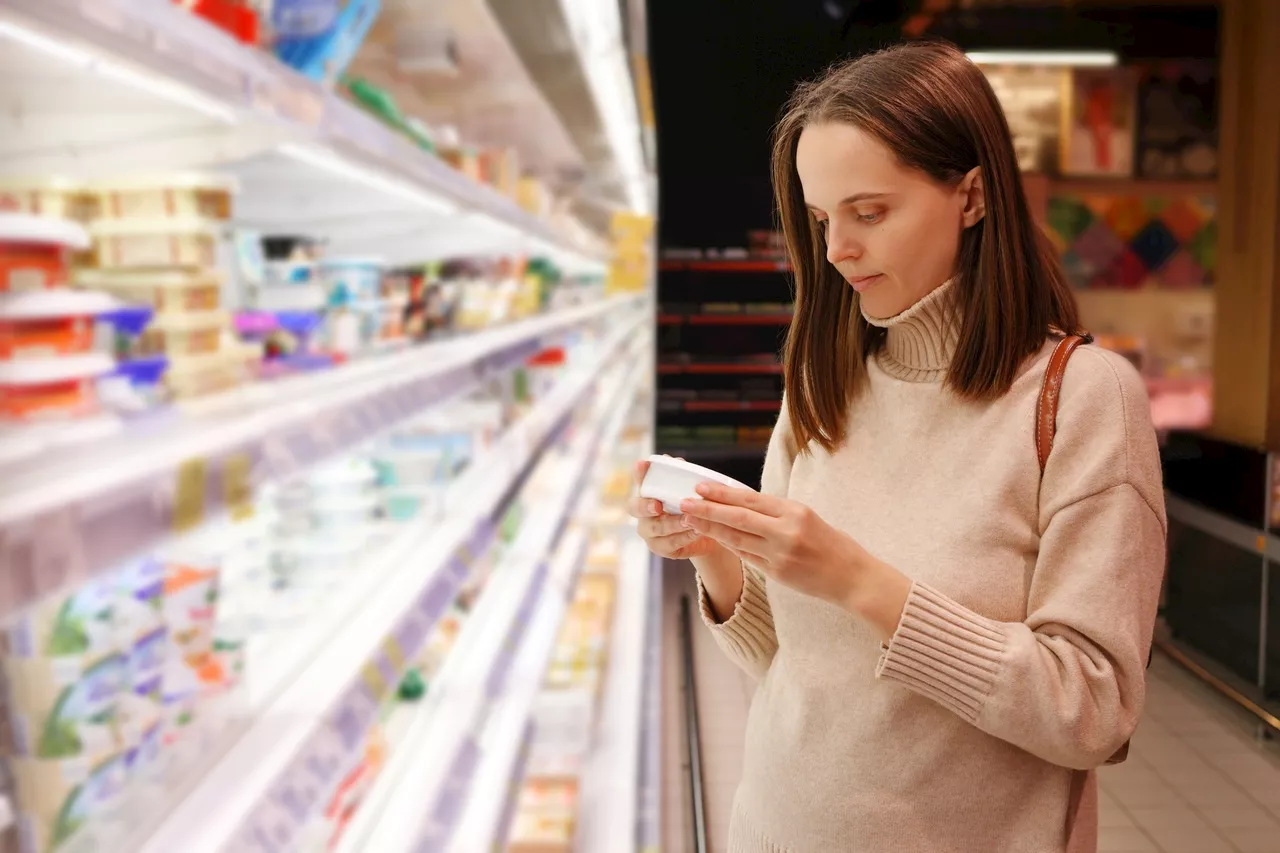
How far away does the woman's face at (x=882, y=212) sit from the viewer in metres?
0.95

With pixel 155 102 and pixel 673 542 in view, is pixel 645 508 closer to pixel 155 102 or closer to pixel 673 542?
pixel 673 542

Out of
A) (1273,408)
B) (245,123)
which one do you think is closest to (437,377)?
(245,123)

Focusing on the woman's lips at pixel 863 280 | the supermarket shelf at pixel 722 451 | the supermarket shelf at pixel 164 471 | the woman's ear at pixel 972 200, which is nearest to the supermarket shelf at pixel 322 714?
the supermarket shelf at pixel 164 471

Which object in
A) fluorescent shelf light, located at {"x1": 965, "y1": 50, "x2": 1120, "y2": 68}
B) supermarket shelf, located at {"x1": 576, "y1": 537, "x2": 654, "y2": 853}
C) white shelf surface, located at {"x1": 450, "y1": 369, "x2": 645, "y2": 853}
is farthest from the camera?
fluorescent shelf light, located at {"x1": 965, "y1": 50, "x2": 1120, "y2": 68}

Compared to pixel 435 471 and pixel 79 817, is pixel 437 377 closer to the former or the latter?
pixel 435 471

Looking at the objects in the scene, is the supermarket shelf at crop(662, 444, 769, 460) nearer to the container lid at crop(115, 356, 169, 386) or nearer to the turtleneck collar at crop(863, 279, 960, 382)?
the turtleneck collar at crop(863, 279, 960, 382)

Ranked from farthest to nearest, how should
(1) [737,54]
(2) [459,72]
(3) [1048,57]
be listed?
(3) [1048,57], (1) [737,54], (2) [459,72]

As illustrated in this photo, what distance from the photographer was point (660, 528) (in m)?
1.04

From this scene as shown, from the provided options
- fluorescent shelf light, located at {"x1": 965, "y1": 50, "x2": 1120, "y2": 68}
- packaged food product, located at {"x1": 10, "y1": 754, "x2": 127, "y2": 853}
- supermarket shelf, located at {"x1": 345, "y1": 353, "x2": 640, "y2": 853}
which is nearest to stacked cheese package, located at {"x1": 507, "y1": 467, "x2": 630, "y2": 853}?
supermarket shelf, located at {"x1": 345, "y1": 353, "x2": 640, "y2": 853}

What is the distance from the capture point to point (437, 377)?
5.34 feet

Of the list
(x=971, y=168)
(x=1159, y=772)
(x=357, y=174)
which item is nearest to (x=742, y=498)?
(x=971, y=168)

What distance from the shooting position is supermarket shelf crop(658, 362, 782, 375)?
189 inches

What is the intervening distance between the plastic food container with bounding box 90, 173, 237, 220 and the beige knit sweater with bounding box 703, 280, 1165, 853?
0.67 metres

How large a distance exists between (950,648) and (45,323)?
76cm
